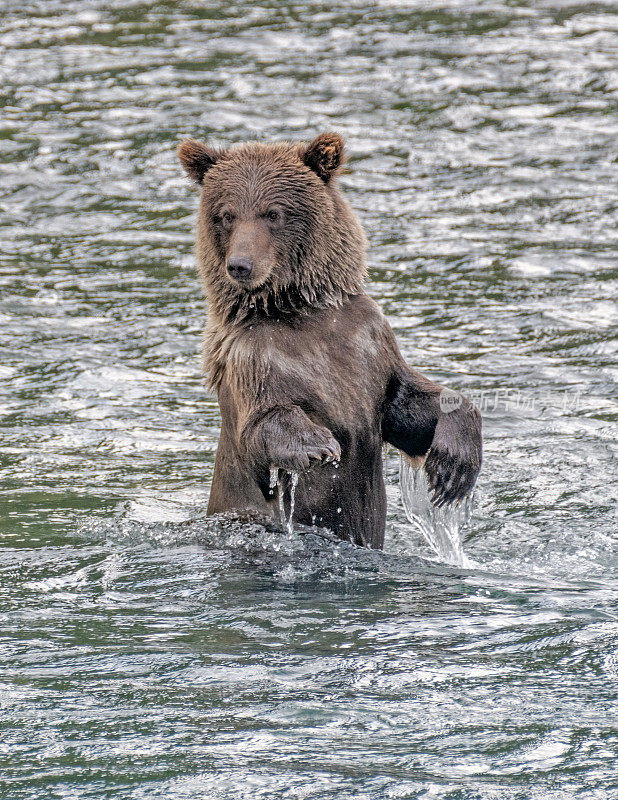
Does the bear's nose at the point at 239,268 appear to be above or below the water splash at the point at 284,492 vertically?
above

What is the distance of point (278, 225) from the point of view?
645 centimetres

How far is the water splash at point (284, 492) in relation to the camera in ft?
20.9

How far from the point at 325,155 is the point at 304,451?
1.53m

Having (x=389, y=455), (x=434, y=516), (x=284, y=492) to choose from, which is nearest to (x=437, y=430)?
(x=434, y=516)

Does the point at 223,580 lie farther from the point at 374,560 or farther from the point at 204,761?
the point at 204,761

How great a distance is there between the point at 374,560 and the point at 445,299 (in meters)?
5.21

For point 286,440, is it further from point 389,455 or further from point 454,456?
point 389,455

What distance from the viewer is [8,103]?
16.0 m

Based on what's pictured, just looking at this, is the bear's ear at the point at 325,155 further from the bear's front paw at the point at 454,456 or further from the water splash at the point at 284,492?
the water splash at the point at 284,492

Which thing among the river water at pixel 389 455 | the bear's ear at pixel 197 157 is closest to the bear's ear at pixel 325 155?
the bear's ear at pixel 197 157

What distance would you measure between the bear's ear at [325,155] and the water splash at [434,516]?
1508 mm

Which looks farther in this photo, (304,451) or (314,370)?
(314,370)

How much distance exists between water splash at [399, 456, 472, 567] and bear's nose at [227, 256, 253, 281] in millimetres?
1451

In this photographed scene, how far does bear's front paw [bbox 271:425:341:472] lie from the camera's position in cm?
591
